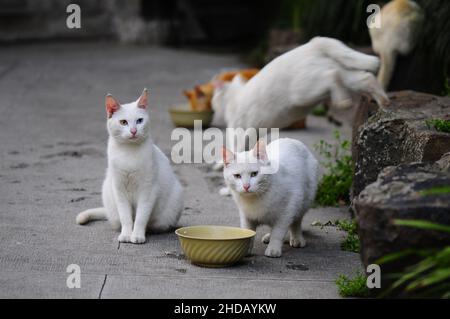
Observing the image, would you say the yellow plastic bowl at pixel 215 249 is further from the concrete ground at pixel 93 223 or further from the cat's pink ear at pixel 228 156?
the cat's pink ear at pixel 228 156

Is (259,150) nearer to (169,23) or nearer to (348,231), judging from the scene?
(348,231)

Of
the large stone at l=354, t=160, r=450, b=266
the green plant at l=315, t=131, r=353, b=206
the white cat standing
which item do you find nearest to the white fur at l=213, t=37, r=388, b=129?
the green plant at l=315, t=131, r=353, b=206

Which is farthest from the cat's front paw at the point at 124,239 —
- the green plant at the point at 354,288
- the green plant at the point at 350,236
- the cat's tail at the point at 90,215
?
the green plant at the point at 354,288

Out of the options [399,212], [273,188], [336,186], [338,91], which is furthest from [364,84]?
[399,212]

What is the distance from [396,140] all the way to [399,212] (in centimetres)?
176

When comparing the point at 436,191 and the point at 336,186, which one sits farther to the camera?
the point at 336,186

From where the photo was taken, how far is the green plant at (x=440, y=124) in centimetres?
499

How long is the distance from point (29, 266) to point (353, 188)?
2.32m

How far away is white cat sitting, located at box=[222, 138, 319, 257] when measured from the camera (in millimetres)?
4699

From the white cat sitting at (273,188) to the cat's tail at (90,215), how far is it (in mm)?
1097

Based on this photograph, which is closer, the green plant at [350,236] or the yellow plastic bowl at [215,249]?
the yellow plastic bowl at [215,249]

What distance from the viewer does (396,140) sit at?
17.3ft

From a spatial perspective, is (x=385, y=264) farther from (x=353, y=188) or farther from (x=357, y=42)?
(x=357, y=42)

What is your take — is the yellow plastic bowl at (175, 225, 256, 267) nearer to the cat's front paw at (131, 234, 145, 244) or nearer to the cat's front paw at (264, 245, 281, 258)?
the cat's front paw at (264, 245, 281, 258)
